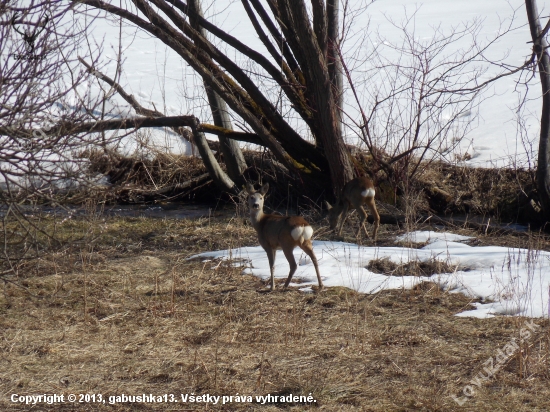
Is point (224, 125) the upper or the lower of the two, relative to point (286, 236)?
upper

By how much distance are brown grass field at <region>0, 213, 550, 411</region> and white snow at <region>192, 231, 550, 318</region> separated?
9.2 inches

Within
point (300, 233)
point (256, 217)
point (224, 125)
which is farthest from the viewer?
point (224, 125)

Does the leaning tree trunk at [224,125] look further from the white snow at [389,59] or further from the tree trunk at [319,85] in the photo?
the tree trunk at [319,85]

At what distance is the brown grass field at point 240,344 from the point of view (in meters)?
4.82

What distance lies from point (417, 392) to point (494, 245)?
502 centimetres

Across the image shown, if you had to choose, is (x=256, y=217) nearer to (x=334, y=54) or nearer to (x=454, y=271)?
(x=454, y=271)

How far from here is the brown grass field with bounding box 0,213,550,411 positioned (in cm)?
482

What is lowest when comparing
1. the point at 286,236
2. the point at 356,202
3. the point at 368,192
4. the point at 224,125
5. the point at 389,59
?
the point at 286,236

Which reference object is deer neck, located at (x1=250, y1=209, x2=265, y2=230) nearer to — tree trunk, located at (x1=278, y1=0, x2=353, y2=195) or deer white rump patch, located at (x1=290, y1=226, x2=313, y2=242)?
deer white rump patch, located at (x1=290, y1=226, x2=313, y2=242)

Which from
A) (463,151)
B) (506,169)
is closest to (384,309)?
(506,169)

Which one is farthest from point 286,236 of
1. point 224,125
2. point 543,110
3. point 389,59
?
point 389,59

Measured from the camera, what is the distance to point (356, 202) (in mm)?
10531

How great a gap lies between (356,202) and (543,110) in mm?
3422

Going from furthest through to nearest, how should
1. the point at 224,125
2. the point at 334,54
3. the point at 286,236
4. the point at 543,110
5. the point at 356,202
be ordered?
1. the point at 224,125
2. the point at 334,54
3. the point at 543,110
4. the point at 356,202
5. the point at 286,236
